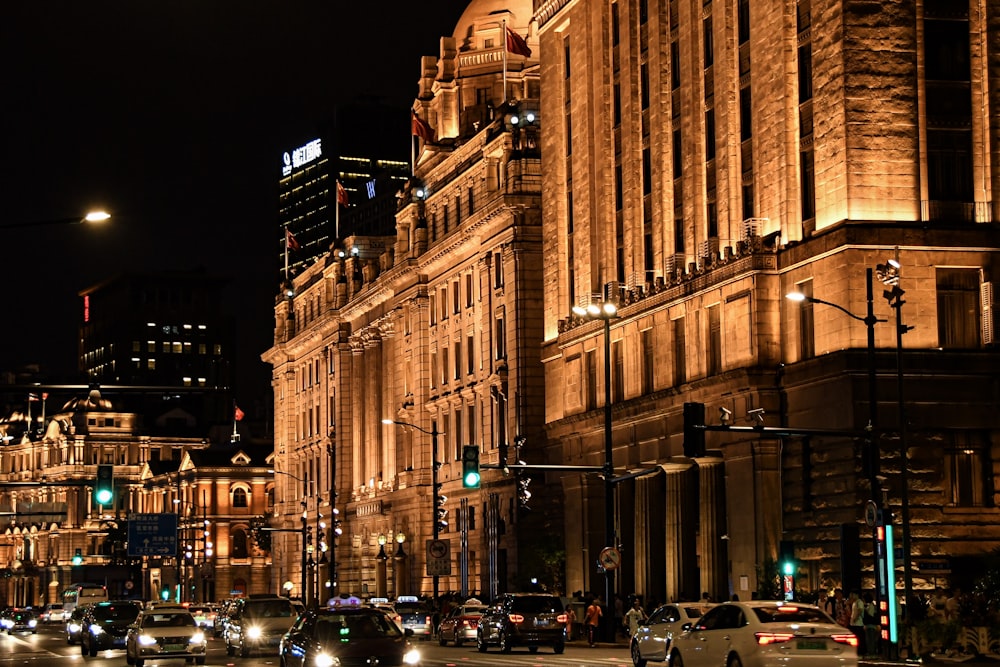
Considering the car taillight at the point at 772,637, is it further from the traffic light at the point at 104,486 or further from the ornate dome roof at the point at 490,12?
the ornate dome roof at the point at 490,12

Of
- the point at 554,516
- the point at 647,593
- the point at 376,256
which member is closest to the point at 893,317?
the point at 647,593

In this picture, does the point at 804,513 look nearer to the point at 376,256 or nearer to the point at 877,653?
the point at 877,653

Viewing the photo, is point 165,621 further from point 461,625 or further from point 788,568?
point 788,568

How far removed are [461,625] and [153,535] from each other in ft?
145

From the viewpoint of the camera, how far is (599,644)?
198 feet

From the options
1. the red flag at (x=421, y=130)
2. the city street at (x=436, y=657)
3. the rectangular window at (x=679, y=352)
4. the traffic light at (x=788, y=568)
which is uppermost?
the red flag at (x=421, y=130)

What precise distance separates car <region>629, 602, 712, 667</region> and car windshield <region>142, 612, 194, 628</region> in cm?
1422

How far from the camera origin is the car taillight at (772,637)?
33500 mm

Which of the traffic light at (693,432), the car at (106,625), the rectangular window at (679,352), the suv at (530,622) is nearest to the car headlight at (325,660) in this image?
the traffic light at (693,432)

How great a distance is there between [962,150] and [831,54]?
17.0 feet

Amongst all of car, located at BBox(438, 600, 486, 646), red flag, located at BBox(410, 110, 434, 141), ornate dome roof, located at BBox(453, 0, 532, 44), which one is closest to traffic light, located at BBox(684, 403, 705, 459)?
car, located at BBox(438, 600, 486, 646)

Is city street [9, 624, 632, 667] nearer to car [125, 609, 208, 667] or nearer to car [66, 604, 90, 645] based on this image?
car [125, 609, 208, 667]

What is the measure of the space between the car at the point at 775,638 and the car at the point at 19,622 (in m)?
68.6

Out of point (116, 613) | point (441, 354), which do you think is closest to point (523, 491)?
point (441, 354)
